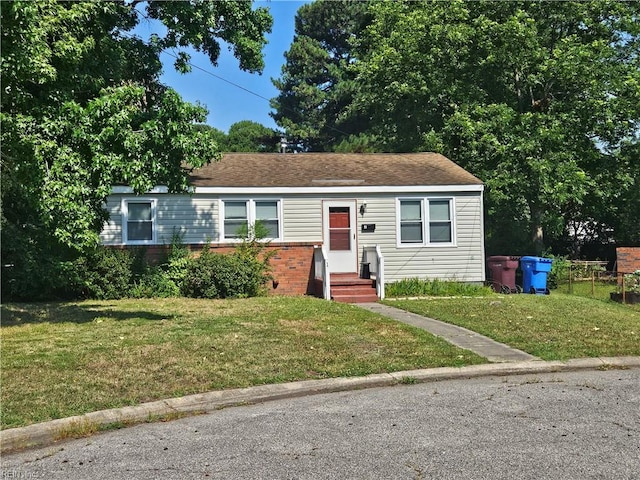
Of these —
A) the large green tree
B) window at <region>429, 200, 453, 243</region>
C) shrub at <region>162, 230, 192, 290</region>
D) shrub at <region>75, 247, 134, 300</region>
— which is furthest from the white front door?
the large green tree

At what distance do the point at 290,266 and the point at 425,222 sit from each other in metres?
4.18

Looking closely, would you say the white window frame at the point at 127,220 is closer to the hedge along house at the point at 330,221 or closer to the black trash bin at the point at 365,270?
the hedge along house at the point at 330,221

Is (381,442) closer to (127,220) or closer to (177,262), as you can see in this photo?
(177,262)

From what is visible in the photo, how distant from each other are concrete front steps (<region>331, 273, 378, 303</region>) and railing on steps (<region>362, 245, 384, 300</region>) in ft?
0.63

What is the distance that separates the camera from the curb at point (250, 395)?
17.3 feet

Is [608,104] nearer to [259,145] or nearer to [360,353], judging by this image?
[360,353]

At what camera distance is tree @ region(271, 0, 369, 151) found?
4131 centimetres

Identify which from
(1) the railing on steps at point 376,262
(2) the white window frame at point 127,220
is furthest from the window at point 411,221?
(2) the white window frame at point 127,220

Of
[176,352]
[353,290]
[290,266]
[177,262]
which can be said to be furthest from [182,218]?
[176,352]

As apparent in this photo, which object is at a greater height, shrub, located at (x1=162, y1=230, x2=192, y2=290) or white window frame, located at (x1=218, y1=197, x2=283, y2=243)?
white window frame, located at (x1=218, y1=197, x2=283, y2=243)

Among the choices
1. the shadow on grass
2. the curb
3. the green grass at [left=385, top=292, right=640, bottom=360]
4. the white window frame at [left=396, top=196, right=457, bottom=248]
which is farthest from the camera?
the white window frame at [left=396, top=196, right=457, bottom=248]

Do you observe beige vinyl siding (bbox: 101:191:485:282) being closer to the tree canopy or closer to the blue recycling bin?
the blue recycling bin

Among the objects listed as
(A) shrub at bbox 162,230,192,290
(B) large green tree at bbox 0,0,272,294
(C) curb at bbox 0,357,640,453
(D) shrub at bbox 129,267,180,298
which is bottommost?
(C) curb at bbox 0,357,640,453

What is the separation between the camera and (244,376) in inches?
282
